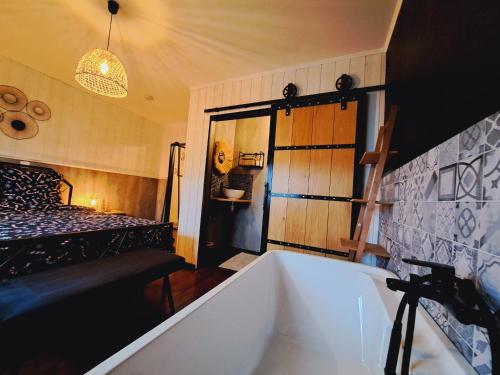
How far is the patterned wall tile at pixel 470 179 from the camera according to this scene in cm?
60

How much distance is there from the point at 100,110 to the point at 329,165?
4.28m

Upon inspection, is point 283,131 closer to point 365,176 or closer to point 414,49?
point 365,176

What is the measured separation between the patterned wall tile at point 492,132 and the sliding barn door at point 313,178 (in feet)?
4.87

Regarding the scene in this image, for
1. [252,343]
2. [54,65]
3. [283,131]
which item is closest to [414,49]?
[283,131]

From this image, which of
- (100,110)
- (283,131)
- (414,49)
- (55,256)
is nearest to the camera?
(414,49)

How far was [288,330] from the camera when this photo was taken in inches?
53.9

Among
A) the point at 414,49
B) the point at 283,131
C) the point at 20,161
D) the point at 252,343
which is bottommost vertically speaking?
the point at 252,343

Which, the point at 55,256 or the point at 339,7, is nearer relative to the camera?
the point at 55,256

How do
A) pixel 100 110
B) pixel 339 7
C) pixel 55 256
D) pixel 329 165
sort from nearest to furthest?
pixel 55 256 → pixel 339 7 → pixel 329 165 → pixel 100 110

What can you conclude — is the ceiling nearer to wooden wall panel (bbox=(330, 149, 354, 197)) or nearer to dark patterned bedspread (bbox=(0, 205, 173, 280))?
wooden wall panel (bbox=(330, 149, 354, 197))

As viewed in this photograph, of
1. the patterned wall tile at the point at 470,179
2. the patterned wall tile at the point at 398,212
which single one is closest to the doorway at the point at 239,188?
the patterned wall tile at the point at 398,212

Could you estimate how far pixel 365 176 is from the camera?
2.02 m

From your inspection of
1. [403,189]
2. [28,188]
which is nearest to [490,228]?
[403,189]

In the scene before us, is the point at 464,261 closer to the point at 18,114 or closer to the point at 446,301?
the point at 446,301
